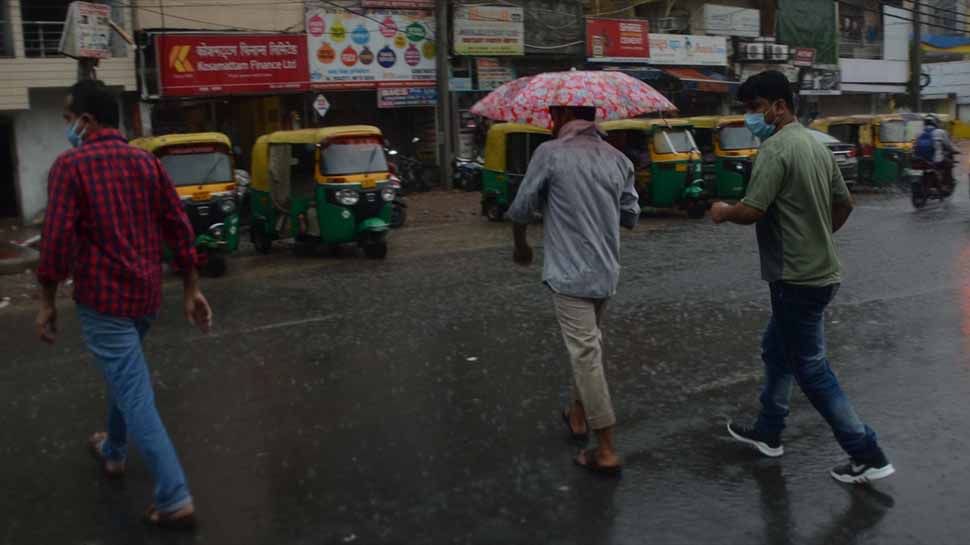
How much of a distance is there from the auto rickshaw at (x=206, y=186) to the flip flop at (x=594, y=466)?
8806 millimetres

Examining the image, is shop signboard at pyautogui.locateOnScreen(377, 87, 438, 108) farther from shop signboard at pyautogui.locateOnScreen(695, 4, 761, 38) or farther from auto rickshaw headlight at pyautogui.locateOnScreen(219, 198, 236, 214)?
shop signboard at pyautogui.locateOnScreen(695, 4, 761, 38)

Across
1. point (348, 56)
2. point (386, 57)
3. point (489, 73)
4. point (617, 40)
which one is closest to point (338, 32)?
point (348, 56)

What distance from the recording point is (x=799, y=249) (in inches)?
185

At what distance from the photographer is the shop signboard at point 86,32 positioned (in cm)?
1462

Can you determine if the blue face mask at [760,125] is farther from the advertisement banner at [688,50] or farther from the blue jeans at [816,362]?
the advertisement banner at [688,50]

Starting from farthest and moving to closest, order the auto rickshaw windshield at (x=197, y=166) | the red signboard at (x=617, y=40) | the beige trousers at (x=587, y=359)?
the red signboard at (x=617, y=40)
the auto rickshaw windshield at (x=197, y=166)
the beige trousers at (x=587, y=359)

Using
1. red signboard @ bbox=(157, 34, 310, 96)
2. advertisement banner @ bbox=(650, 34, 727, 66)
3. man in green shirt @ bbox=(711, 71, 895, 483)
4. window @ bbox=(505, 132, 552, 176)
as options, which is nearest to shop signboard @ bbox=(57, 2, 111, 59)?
red signboard @ bbox=(157, 34, 310, 96)

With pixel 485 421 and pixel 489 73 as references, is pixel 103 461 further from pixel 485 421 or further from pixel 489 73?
pixel 489 73

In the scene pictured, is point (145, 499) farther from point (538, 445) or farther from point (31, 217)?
point (31, 217)

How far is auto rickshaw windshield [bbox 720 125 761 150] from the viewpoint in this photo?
20.7 meters

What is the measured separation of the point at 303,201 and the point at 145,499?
9.88m

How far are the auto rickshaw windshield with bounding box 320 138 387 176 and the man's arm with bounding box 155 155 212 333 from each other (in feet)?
30.3

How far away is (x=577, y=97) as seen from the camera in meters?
5.07

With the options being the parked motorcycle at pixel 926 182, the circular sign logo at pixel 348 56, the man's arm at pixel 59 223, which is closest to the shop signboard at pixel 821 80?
the parked motorcycle at pixel 926 182
